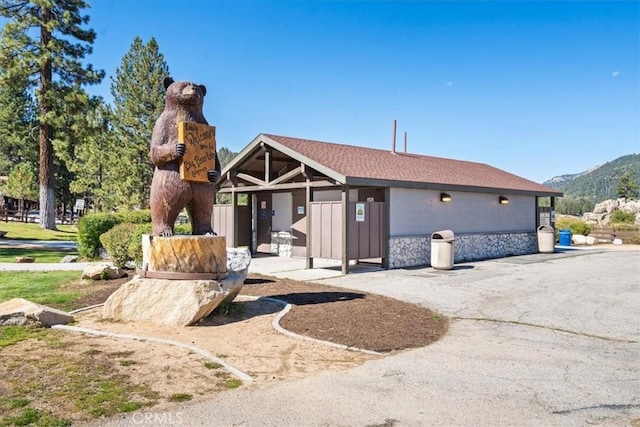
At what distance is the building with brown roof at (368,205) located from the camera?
1285 centimetres

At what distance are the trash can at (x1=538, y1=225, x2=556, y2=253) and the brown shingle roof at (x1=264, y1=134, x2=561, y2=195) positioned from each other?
1.63m

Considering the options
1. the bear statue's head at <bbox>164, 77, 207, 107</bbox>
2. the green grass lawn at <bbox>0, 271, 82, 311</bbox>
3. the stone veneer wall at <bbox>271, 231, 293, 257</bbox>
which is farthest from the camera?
the stone veneer wall at <bbox>271, 231, 293, 257</bbox>

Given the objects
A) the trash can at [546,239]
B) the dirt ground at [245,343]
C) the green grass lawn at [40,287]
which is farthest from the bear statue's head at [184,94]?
the trash can at [546,239]

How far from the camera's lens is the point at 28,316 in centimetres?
600

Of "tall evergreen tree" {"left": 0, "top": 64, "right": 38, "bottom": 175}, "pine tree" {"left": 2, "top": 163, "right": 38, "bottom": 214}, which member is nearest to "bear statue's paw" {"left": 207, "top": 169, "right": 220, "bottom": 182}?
"pine tree" {"left": 2, "top": 163, "right": 38, "bottom": 214}

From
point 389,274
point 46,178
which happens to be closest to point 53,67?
point 46,178

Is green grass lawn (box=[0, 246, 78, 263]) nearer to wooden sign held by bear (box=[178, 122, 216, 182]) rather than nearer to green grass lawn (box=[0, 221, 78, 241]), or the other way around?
green grass lawn (box=[0, 221, 78, 241])

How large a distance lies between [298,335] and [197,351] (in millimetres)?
1324

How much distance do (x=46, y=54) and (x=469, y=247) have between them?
72.5ft

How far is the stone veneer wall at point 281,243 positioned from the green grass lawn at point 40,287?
→ 22.9 feet

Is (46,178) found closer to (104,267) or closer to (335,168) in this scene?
(104,267)

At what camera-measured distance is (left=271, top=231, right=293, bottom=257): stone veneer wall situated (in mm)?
16656

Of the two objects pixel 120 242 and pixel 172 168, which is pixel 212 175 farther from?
pixel 120 242

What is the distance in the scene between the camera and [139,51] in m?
35.4
